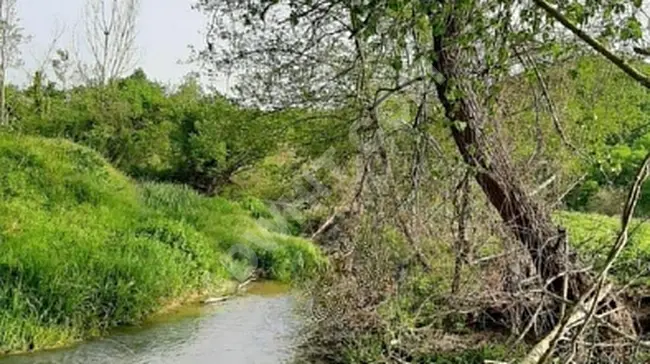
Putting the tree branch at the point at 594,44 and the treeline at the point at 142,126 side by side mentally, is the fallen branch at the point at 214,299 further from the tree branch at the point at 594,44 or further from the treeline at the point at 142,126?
the tree branch at the point at 594,44

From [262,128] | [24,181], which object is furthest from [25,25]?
→ [262,128]

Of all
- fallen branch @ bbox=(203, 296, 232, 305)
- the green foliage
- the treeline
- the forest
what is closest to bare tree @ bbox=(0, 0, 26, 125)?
the treeline

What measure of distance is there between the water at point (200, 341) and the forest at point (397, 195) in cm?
25

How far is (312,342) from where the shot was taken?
7.02 meters

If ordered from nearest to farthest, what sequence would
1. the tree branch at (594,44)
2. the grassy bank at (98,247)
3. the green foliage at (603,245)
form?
the tree branch at (594,44), the green foliage at (603,245), the grassy bank at (98,247)

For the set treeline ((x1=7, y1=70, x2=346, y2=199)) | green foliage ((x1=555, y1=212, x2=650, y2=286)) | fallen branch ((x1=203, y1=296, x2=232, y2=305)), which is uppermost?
treeline ((x1=7, y1=70, x2=346, y2=199))

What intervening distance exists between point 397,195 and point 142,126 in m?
12.5

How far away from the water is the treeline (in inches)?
232

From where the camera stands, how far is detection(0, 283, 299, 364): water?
6.76 meters

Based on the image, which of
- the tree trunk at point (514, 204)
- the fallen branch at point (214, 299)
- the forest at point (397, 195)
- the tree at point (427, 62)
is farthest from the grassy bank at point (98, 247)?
the tree trunk at point (514, 204)

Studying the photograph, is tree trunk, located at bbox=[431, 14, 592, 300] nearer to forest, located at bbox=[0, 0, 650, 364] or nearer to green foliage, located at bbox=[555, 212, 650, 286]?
forest, located at bbox=[0, 0, 650, 364]

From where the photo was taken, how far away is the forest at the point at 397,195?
3.79 meters

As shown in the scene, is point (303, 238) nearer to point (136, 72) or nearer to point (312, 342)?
point (312, 342)

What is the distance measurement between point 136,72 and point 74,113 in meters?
3.87
